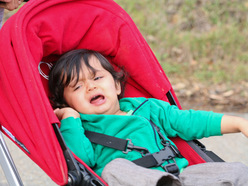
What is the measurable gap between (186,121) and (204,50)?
298 centimetres

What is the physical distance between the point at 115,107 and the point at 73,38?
0.48 meters

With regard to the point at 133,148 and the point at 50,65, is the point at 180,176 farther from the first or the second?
the point at 50,65

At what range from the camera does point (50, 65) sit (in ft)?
8.32

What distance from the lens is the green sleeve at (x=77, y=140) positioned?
2.08 metres

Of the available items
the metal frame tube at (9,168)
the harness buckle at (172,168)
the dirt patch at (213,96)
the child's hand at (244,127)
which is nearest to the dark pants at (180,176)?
the harness buckle at (172,168)

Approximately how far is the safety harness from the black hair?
0.32 m

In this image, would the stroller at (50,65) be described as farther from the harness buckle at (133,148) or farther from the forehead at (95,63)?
the harness buckle at (133,148)

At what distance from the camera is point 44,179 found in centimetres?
341

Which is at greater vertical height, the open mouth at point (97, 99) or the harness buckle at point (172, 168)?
the open mouth at point (97, 99)

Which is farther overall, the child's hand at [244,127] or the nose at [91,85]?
the nose at [91,85]

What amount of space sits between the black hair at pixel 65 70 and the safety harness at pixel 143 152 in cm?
32

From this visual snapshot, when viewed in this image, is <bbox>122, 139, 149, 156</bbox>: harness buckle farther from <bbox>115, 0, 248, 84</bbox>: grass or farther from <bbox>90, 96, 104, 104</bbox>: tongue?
<bbox>115, 0, 248, 84</bbox>: grass

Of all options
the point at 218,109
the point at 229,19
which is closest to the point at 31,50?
the point at 218,109

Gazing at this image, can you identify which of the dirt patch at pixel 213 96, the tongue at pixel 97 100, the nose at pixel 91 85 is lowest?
the dirt patch at pixel 213 96
